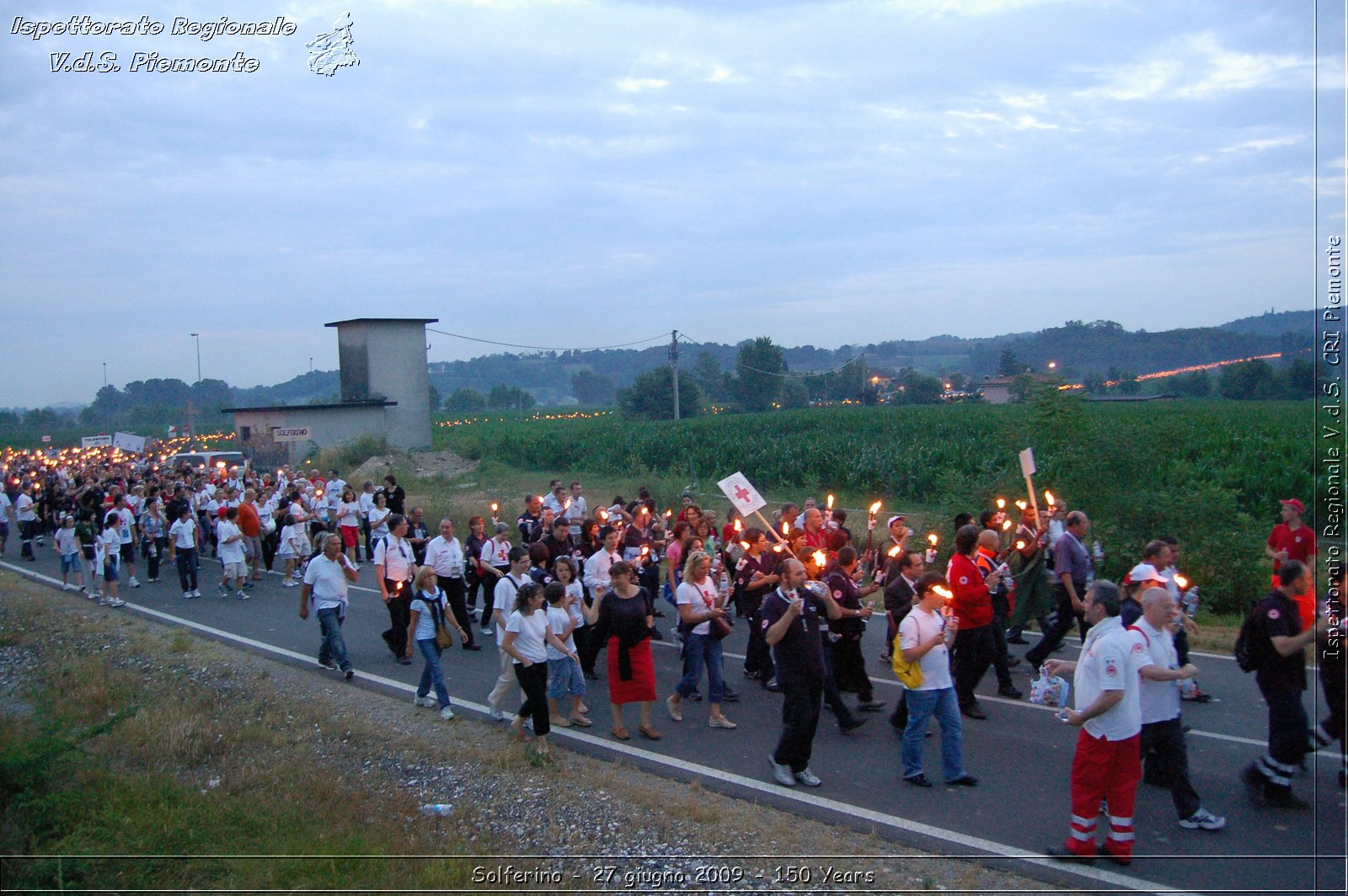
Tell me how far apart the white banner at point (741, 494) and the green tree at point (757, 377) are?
58.7 meters

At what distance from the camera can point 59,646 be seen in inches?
481

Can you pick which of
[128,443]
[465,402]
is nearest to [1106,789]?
[128,443]

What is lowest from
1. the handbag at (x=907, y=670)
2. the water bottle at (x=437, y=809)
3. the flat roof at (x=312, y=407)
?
the water bottle at (x=437, y=809)

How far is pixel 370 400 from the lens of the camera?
40.8m

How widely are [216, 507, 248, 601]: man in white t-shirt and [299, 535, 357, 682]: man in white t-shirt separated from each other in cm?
606

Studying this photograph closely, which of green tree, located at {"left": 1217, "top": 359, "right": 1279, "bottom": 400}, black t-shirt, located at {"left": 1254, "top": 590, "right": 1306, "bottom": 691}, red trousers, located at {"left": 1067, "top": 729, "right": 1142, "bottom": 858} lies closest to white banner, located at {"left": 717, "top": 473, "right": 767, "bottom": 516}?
red trousers, located at {"left": 1067, "top": 729, "right": 1142, "bottom": 858}

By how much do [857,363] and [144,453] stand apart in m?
55.7

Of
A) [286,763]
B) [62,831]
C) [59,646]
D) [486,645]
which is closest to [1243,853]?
[286,763]

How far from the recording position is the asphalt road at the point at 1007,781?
224 inches

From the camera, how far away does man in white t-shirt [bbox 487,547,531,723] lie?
8.23m

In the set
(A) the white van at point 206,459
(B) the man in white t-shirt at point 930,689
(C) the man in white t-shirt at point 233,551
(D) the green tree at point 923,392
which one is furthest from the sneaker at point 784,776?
(D) the green tree at point 923,392

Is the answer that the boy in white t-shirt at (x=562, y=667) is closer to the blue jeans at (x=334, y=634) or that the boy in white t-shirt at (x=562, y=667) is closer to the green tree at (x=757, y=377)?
the blue jeans at (x=334, y=634)

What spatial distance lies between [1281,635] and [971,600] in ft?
8.27

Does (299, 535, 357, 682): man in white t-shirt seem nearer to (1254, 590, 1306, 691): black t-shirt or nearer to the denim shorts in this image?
the denim shorts
